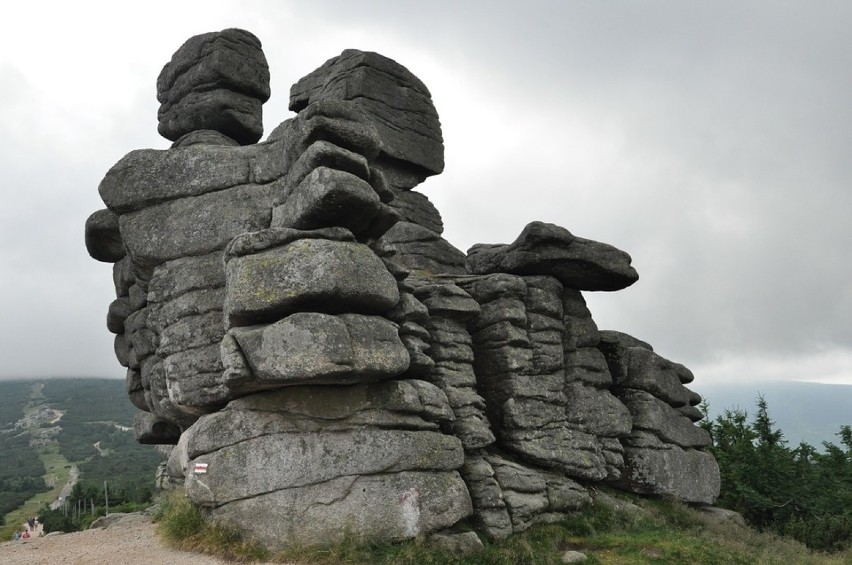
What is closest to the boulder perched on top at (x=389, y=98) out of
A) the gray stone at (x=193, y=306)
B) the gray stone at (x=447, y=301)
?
the gray stone at (x=447, y=301)

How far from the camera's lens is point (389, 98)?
35.7 metres

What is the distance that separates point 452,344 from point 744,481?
2189 cm

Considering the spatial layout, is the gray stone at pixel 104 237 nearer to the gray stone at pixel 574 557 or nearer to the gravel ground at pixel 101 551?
the gravel ground at pixel 101 551

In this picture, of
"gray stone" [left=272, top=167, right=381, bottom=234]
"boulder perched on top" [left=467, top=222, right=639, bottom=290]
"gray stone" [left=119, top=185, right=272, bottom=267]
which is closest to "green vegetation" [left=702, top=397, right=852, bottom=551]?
"boulder perched on top" [left=467, top=222, right=639, bottom=290]

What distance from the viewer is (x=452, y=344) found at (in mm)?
23797

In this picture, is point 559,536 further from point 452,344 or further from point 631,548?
point 452,344

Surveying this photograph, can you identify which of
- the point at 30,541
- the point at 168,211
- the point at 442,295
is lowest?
the point at 30,541

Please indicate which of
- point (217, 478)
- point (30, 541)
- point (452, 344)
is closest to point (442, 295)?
point (452, 344)

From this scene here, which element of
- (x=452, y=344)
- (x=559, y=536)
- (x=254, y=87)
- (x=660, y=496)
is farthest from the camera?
(x=254, y=87)

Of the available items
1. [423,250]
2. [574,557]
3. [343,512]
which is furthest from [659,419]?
[343,512]

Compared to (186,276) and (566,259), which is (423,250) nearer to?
(566,259)

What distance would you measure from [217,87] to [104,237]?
914 centimetres

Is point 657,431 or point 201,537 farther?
point 657,431

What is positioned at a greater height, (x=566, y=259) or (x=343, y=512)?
(x=566, y=259)
